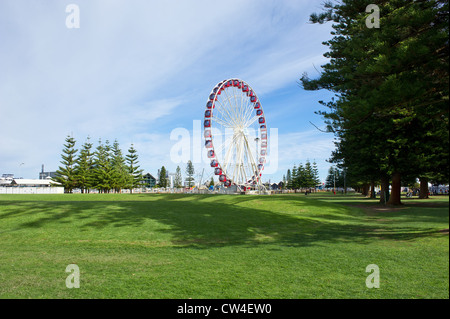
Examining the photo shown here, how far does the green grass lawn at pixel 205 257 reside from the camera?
5.14 m

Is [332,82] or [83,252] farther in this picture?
[332,82]

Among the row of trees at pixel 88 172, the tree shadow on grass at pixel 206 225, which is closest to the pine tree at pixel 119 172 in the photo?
the row of trees at pixel 88 172

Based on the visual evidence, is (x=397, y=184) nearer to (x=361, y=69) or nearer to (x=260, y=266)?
(x=361, y=69)

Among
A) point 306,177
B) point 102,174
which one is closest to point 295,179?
point 306,177

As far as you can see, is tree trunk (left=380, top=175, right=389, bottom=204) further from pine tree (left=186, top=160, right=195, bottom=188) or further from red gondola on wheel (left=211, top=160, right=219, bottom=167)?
pine tree (left=186, top=160, right=195, bottom=188)

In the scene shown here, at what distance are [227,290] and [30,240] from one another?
8.75m

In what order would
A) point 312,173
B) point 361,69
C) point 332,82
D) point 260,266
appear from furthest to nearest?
point 312,173 → point 332,82 → point 361,69 → point 260,266

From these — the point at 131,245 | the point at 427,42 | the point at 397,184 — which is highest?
the point at 427,42

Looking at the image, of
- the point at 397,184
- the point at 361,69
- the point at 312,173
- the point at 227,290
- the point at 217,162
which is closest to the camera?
the point at 227,290

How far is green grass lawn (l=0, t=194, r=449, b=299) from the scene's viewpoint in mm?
5141

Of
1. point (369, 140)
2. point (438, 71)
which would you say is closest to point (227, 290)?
point (438, 71)

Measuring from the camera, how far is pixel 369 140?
23812 mm

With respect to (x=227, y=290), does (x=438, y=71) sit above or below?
above

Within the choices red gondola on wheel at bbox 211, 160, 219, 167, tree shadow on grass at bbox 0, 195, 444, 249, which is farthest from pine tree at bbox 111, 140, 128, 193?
tree shadow on grass at bbox 0, 195, 444, 249
